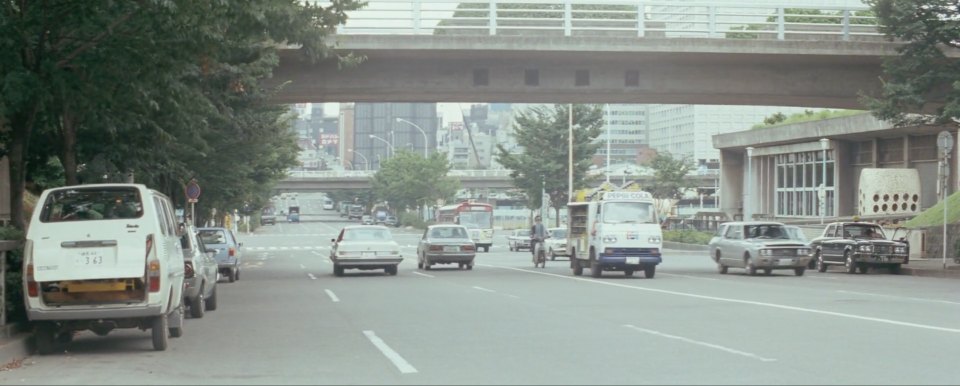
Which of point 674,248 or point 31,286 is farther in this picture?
point 674,248

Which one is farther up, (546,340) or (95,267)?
(95,267)

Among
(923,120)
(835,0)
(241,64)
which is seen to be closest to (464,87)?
(241,64)

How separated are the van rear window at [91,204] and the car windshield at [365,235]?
2069 cm

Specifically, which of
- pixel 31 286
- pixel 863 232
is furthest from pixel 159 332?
pixel 863 232

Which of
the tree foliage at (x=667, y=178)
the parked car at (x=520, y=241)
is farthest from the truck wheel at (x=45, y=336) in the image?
the tree foliage at (x=667, y=178)

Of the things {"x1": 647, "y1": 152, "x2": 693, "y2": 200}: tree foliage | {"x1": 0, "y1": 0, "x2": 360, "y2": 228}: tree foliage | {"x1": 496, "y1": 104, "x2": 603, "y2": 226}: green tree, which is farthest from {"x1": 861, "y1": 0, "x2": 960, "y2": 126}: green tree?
{"x1": 647, "y1": 152, "x2": 693, "y2": 200}: tree foliage

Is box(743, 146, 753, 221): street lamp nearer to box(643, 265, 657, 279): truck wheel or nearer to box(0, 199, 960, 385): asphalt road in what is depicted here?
box(643, 265, 657, 279): truck wheel

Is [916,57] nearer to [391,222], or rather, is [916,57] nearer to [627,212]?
[627,212]

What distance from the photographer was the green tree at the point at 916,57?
32.6 m

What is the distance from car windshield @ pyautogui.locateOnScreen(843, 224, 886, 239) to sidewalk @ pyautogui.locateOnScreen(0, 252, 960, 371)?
127 cm

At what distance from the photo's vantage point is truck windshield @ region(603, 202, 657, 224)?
31.9 meters

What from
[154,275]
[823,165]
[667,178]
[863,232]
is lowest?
[154,275]

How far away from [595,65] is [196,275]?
19384 mm

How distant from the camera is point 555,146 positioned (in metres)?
82.8
